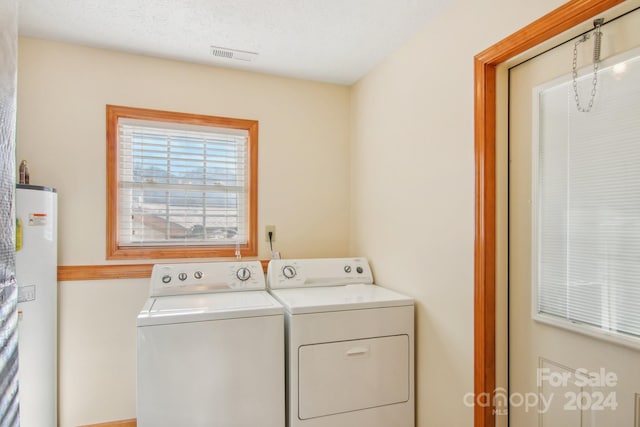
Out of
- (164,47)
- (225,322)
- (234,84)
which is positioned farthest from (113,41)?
(225,322)

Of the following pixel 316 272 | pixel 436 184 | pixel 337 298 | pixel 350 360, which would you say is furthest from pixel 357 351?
pixel 436 184

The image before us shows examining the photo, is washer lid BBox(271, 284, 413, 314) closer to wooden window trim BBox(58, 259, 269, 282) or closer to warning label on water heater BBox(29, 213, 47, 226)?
wooden window trim BBox(58, 259, 269, 282)

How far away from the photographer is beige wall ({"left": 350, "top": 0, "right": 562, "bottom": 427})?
1705 mm

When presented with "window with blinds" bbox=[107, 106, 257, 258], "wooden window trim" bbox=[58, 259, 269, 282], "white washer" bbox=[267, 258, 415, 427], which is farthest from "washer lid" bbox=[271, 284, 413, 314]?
"wooden window trim" bbox=[58, 259, 269, 282]

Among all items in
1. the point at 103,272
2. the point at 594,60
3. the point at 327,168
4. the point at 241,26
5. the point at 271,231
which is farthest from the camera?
the point at 327,168

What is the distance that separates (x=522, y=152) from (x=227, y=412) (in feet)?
6.10

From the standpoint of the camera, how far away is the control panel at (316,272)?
2.46 metres

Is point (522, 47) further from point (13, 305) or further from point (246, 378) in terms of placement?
point (246, 378)

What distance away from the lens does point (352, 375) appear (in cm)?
193

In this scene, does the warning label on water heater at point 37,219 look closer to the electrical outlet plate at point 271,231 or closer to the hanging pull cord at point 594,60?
the electrical outlet plate at point 271,231

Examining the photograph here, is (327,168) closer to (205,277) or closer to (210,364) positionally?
(205,277)

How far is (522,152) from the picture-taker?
1.58m

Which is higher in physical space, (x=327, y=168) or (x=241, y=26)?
(x=241, y=26)

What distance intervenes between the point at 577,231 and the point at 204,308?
1.72 m
